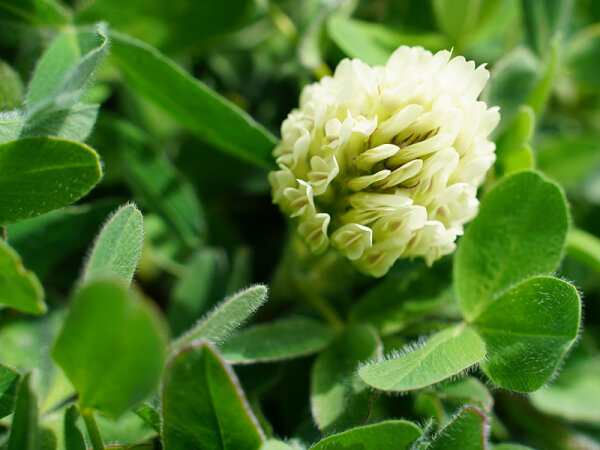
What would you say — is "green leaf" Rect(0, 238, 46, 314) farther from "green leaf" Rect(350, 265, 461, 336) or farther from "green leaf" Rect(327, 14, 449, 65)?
"green leaf" Rect(327, 14, 449, 65)

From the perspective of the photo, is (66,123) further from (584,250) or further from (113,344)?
(584,250)

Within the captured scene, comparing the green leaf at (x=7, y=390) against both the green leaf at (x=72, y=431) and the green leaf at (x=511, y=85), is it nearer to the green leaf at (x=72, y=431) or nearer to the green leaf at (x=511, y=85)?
the green leaf at (x=72, y=431)

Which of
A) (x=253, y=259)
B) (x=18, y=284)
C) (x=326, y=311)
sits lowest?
(x=253, y=259)

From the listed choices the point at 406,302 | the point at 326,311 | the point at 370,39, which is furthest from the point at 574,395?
the point at 370,39

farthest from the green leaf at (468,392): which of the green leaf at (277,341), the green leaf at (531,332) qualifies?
the green leaf at (277,341)

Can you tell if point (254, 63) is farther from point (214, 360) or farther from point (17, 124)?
point (214, 360)

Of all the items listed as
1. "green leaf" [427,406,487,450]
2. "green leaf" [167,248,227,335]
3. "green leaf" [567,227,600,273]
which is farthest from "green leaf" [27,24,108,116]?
"green leaf" [567,227,600,273]
